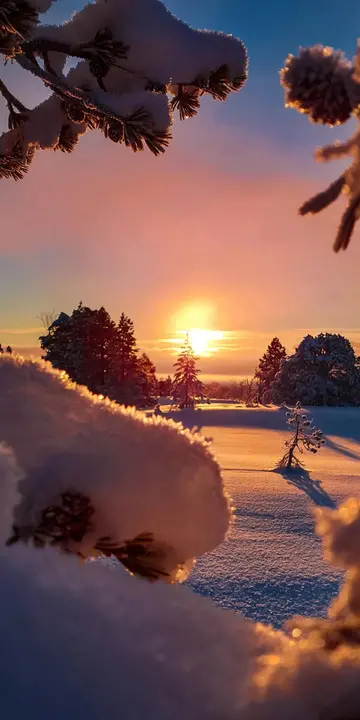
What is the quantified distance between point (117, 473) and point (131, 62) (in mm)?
2466

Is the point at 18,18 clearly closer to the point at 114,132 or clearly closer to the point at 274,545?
the point at 114,132

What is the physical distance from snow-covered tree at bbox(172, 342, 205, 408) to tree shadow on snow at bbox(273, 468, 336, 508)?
19.8 m

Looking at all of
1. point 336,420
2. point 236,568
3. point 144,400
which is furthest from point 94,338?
point 236,568

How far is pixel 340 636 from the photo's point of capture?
63cm

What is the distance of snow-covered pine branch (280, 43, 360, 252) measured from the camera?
76 cm

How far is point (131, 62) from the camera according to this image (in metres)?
2.47

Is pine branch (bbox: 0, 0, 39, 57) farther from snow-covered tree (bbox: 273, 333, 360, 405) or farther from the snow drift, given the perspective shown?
snow-covered tree (bbox: 273, 333, 360, 405)

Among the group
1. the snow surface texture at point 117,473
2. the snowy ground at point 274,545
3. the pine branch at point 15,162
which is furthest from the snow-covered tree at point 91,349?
the snow surface texture at point 117,473

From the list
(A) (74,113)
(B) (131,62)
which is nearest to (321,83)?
(B) (131,62)

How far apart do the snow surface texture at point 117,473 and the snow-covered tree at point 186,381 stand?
98.1 feet

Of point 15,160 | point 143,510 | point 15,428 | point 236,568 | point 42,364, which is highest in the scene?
point 15,160

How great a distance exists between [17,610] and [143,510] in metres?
0.21

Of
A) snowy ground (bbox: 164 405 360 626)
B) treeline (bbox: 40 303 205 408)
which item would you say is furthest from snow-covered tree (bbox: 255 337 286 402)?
snowy ground (bbox: 164 405 360 626)

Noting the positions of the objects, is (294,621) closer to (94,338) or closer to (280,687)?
(280,687)
